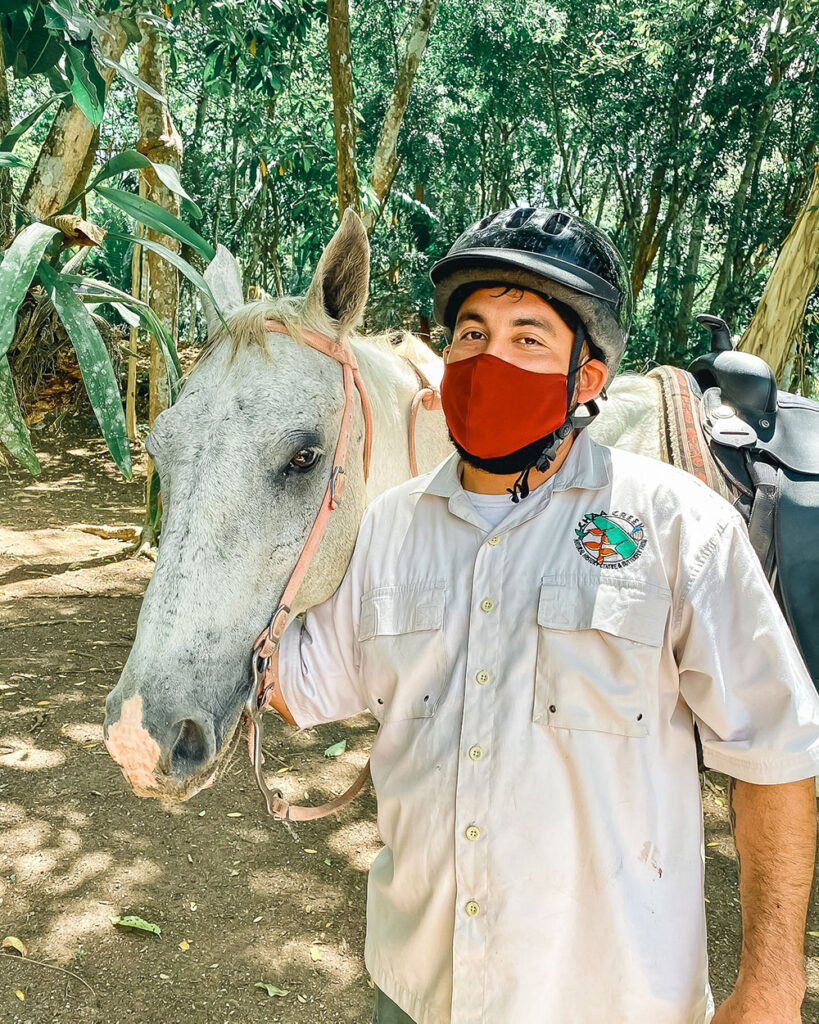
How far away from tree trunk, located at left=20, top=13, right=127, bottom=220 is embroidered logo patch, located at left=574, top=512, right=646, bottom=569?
4.49 meters

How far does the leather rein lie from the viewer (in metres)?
1.60

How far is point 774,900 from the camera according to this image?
127 cm

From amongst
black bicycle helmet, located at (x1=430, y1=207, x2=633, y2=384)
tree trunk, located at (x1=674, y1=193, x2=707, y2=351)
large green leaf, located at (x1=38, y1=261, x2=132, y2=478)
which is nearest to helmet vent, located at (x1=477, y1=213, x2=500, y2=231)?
black bicycle helmet, located at (x1=430, y1=207, x2=633, y2=384)

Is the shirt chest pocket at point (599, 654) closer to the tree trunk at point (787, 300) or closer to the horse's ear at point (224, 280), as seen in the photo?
the horse's ear at point (224, 280)

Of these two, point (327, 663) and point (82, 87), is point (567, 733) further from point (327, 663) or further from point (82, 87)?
point (82, 87)

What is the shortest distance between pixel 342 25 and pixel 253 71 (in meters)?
1.59

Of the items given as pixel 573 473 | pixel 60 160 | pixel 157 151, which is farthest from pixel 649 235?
pixel 573 473

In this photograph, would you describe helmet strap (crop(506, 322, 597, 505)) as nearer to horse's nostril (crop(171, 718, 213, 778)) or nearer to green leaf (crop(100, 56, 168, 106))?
horse's nostril (crop(171, 718, 213, 778))

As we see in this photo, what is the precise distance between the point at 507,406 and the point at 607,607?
0.45 metres

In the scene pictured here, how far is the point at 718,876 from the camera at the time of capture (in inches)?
142

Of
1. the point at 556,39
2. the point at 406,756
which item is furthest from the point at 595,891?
the point at 556,39

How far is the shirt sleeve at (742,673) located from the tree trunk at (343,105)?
17.0 ft

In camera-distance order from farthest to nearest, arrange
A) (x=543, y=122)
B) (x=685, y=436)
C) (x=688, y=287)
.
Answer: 1. (x=543, y=122)
2. (x=688, y=287)
3. (x=685, y=436)

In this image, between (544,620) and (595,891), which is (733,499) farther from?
(595,891)
